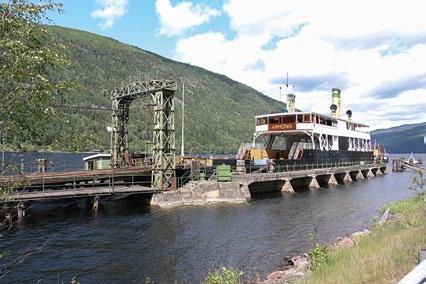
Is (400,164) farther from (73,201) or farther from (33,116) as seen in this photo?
(33,116)

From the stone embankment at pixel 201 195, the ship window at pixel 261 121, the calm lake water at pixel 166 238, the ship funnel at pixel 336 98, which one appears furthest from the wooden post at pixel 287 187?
the ship funnel at pixel 336 98

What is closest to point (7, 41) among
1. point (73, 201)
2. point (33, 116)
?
point (33, 116)

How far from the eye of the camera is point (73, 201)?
31.5m

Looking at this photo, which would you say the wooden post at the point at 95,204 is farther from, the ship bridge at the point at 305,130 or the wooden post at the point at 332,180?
the wooden post at the point at 332,180

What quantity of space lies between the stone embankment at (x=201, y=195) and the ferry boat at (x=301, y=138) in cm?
1038

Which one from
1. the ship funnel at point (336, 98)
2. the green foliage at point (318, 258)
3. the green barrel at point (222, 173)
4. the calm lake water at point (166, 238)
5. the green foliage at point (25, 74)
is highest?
the ship funnel at point (336, 98)

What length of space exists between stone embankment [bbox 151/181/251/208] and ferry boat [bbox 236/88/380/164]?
10378mm

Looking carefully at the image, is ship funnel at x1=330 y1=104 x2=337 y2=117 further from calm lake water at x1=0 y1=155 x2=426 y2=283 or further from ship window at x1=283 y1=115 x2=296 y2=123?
calm lake water at x1=0 y1=155 x2=426 y2=283

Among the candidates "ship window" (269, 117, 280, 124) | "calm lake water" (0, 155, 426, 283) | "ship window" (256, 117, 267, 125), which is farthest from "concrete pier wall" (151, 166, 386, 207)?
"ship window" (256, 117, 267, 125)

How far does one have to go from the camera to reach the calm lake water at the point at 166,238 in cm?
1677

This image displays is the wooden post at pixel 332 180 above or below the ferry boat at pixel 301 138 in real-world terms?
below

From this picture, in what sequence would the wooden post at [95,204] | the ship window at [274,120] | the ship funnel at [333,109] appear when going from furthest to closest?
the ship funnel at [333,109] → the ship window at [274,120] → the wooden post at [95,204]

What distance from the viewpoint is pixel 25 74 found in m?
7.82

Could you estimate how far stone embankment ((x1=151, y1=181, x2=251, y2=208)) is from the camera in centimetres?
3178
